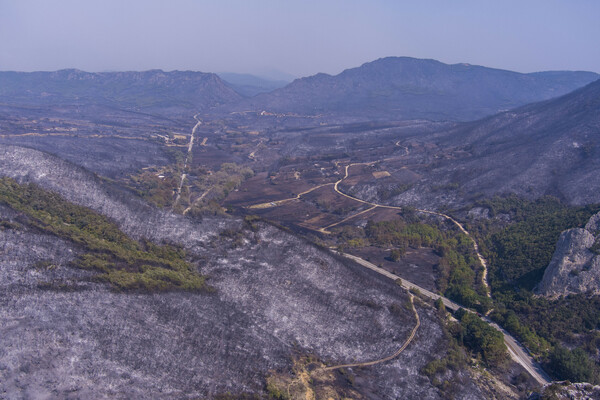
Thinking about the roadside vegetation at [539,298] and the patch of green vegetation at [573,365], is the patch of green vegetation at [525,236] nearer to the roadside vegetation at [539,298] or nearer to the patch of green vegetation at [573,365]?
the roadside vegetation at [539,298]

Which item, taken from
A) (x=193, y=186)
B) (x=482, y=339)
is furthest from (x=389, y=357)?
(x=193, y=186)

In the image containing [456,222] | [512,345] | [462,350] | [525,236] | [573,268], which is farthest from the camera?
[456,222]

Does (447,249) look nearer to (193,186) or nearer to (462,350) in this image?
(462,350)

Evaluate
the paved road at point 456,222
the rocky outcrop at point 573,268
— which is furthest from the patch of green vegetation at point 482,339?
the rocky outcrop at point 573,268

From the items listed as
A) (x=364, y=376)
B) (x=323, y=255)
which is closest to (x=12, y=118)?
(x=323, y=255)

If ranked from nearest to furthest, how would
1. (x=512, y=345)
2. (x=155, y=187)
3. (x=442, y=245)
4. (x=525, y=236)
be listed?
(x=512, y=345)
(x=525, y=236)
(x=442, y=245)
(x=155, y=187)

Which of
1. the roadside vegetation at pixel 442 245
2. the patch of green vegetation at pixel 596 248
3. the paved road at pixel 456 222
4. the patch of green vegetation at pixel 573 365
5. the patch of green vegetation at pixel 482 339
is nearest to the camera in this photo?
the patch of green vegetation at pixel 573 365

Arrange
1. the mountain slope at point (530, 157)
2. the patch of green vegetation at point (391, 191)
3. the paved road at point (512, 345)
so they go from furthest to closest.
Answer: the patch of green vegetation at point (391, 191) → the mountain slope at point (530, 157) → the paved road at point (512, 345)
